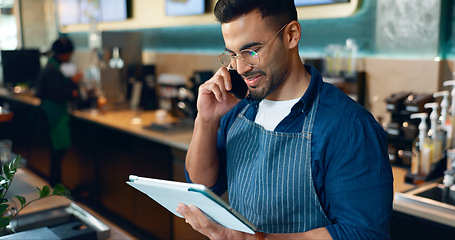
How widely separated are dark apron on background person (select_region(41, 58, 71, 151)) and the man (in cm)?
341

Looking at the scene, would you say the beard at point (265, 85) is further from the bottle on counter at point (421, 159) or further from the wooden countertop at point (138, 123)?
the wooden countertop at point (138, 123)

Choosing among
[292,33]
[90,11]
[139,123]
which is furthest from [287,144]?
[90,11]

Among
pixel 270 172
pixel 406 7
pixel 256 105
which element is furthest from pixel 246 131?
pixel 406 7

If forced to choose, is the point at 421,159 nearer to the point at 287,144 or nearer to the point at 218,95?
the point at 287,144

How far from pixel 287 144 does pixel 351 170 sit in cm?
25

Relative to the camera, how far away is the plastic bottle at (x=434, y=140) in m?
2.33

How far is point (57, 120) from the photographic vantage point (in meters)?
4.66

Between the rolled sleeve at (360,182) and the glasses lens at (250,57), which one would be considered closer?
the rolled sleeve at (360,182)

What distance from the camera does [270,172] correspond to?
1486mm

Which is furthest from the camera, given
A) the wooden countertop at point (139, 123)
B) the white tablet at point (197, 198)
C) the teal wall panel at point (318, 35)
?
the wooden countertop at point (139, 123)

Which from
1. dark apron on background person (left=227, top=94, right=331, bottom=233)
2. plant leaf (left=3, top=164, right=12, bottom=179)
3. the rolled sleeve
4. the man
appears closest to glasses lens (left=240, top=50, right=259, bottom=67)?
the man

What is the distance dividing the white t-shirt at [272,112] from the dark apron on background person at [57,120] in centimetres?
356

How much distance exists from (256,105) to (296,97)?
0.18m

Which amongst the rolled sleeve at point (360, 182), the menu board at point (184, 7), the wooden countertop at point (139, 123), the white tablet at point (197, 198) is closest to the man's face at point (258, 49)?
the rolled sleeve at point (360, 182)
